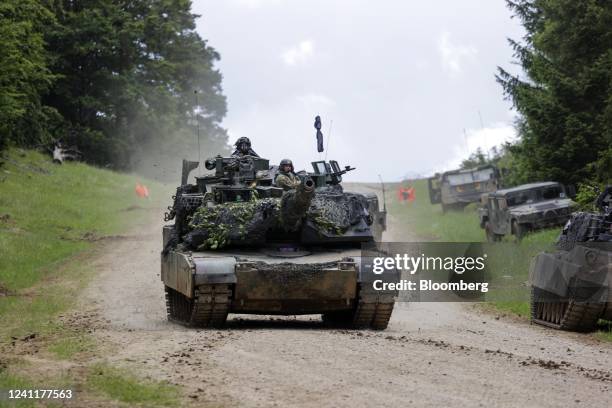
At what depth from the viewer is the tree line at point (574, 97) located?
26500mm

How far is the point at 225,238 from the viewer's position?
15570mm

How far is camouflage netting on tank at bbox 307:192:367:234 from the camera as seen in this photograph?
15.9 meters

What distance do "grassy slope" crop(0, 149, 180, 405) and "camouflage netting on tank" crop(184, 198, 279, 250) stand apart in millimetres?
2278

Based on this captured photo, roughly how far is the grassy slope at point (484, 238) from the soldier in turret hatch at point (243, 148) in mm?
5491

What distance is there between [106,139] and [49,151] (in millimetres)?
3478

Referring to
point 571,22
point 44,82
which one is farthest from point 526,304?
point 44,82

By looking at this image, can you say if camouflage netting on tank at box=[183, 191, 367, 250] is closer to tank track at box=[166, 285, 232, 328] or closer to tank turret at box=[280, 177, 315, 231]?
tank turret at box=[280, 177, 315, 231]

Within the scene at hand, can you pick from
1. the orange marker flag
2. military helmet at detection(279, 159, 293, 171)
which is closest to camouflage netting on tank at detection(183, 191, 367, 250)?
military helmet at detection(279, 159, 293, 171)

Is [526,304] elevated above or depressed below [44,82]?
below

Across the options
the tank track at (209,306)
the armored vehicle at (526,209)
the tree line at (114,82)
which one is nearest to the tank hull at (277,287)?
the tank track at (209,306)

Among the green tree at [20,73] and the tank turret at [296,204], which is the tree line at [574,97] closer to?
the tank turret at [296,204]

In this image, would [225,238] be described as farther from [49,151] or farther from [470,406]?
[49,151]

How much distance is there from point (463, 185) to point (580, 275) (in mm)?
28891

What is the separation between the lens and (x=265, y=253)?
51.6 ft
